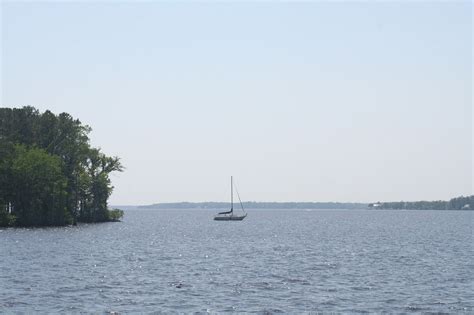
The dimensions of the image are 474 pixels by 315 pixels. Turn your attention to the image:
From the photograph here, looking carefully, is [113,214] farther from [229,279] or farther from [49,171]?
[229,279]

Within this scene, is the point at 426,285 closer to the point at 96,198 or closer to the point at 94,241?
the point at 94,241

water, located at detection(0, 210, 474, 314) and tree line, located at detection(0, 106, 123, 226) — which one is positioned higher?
tree line, located at detection(0, 106, 123, 226)

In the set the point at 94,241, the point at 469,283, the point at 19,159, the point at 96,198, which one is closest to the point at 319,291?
the point at 469,283

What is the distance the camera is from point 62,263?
59719 millimetres

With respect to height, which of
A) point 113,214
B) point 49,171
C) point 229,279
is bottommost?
point 229,279

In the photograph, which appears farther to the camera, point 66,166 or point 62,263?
point 66,166

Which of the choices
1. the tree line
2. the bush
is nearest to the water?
the tree line

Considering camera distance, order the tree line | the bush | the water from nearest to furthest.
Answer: the water → the tree line → the bush

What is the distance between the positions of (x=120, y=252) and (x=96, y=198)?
221 feet

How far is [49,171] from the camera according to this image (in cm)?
11281

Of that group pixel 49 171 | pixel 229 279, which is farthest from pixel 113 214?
pixel 229 279

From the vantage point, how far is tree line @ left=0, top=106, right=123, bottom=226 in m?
110

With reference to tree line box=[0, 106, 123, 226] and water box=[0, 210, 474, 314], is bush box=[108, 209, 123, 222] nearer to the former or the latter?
tree line box=[0, 106, 123, 226]

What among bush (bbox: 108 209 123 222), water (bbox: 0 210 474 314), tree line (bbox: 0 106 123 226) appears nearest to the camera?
water (bbox: 0 210 474 314)
